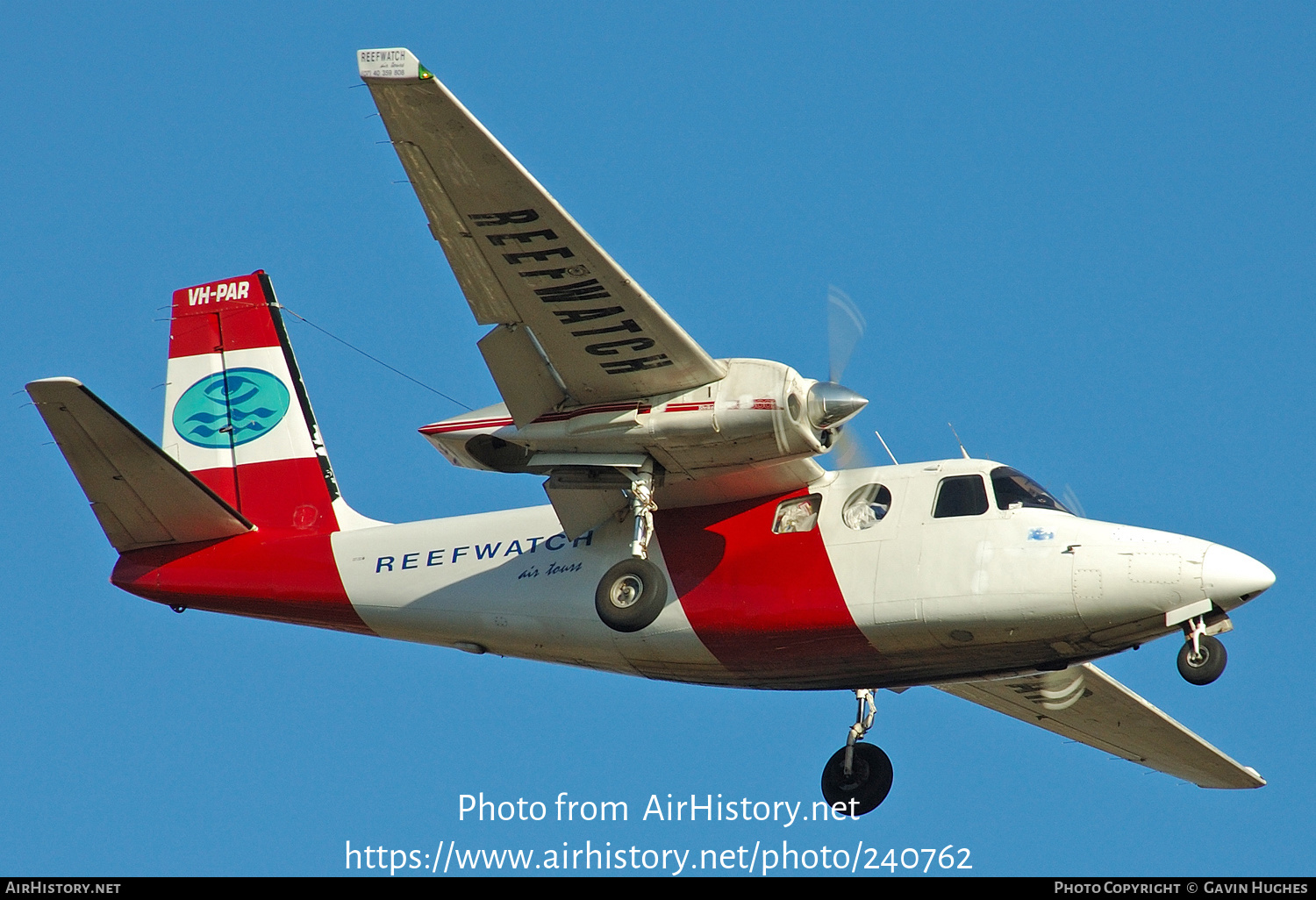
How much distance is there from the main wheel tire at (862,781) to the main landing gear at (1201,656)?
14.0 feet

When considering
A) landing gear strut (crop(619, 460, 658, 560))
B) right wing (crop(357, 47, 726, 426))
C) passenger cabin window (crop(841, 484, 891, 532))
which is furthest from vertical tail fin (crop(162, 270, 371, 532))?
passenger cabin window (crop(841, 484, 891, 532))

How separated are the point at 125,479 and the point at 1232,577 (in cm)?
1065

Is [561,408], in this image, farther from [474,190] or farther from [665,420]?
[474,190]

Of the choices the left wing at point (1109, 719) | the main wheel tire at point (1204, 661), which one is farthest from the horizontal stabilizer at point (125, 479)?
the main wheel tire at point (1204, 661)

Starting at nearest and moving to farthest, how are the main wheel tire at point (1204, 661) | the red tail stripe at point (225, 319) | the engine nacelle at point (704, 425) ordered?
the main wheel tire at point (1204, 661)
the engine nacelle at point (704, 425)
the red tail stripe at point (225, 319)

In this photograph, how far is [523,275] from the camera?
13227mm

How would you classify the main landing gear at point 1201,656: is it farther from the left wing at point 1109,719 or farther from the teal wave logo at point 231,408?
the teal wave logo at point 231,408

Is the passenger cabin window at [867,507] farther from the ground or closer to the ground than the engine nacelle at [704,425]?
closer to the ground

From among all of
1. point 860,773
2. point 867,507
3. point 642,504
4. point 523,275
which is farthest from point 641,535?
point 860,773

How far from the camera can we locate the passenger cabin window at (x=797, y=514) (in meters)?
14.6

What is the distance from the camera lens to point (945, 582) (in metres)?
13.7

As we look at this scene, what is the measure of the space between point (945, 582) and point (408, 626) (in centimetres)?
571

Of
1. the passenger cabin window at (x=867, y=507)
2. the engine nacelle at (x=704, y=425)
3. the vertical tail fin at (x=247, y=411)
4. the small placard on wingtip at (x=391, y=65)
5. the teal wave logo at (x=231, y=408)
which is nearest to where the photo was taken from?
the small placard on wingtip at (x=391, y=65)

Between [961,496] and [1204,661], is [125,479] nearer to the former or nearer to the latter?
[961,496]
